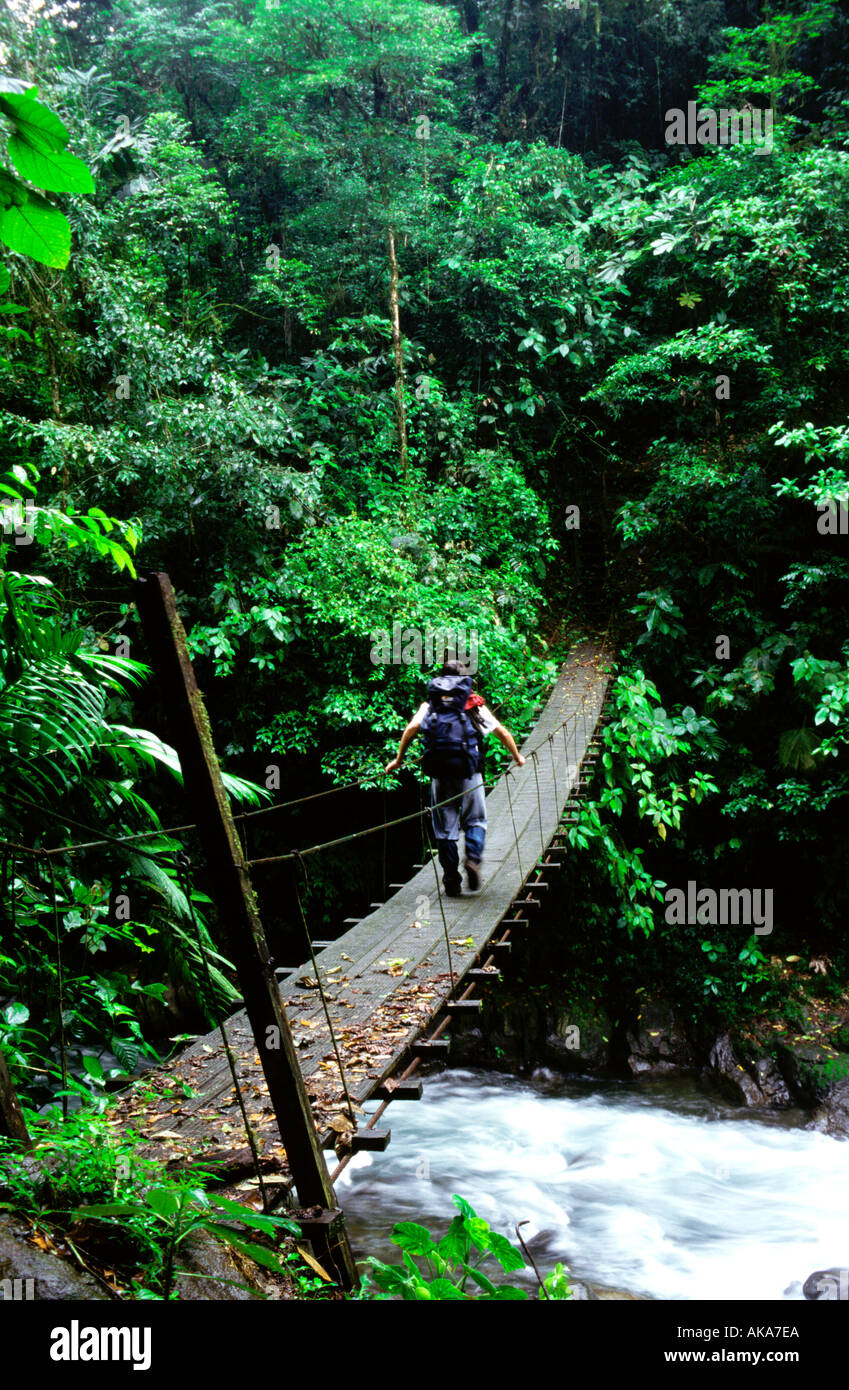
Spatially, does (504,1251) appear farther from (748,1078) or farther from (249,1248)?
(748,1078)

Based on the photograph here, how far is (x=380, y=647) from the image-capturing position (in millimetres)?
6367

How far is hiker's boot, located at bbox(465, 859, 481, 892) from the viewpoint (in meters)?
3.90

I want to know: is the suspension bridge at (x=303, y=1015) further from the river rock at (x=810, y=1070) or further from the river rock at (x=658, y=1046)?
the river rock at (x=810, y=1070)

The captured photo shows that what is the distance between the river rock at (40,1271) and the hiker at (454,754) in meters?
2.44

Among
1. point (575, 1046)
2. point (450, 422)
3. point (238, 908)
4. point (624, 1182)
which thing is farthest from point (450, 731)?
point (450, 422)

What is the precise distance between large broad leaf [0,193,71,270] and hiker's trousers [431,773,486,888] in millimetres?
3064

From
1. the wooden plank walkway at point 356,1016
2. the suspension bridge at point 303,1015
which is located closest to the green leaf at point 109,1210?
the suspension bridge at point 303,1015

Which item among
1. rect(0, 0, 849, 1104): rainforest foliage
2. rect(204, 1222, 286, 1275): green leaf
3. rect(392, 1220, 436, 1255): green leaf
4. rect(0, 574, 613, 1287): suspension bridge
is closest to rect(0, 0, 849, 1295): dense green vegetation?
rect(0, 0, 849, 1104): rainforest foliage

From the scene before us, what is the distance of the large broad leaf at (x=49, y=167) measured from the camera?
700 mm

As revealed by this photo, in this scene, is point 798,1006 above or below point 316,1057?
below

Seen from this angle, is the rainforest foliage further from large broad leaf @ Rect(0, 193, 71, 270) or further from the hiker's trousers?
large broad leaf @ Rect(0, 193, 71, 270)
